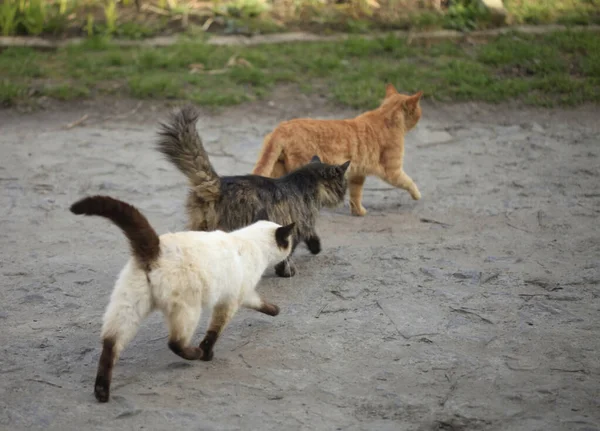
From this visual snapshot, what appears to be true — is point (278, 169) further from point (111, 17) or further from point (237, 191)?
point (111, 17)

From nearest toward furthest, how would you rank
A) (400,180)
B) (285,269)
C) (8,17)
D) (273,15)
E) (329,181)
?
(285,269) → (329,181) → (400,180) → (8,17) → (273,15)

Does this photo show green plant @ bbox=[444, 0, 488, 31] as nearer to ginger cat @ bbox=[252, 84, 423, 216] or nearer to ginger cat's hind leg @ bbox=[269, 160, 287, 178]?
ginger cat @ bbox=[252, 84, 423, 216]

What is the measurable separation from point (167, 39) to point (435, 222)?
5.48 metres

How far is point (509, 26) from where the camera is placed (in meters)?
11.2

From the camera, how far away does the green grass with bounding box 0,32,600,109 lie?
962 cm

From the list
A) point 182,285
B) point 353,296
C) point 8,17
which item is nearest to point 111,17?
point 8,17

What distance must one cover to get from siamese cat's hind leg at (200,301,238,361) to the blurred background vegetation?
7197mm

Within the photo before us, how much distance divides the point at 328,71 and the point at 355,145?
10.9ft

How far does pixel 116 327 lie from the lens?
3961mm

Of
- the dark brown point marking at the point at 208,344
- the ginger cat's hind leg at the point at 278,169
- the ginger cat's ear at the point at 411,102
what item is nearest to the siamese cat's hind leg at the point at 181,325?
the dark brown point marking at the point at 208,344


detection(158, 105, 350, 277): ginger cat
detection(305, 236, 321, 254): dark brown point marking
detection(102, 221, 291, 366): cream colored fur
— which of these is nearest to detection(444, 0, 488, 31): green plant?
detection(158, 105, 350, 277): ginger cat

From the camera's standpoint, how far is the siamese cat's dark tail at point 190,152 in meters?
5.36

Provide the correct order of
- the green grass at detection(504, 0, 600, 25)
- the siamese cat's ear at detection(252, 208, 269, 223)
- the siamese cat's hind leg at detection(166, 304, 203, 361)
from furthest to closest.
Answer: the green grass at detection(504, 0, 600, 25)
the siamese cat's ear at detection(252, 208, 269, 223)
the siamese cat's hind leg at detection(166, 304, 203, 361)

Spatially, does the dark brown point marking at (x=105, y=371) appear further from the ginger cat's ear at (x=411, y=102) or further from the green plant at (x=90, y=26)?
the green plant at (x=90, y=26)
